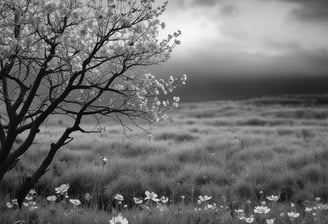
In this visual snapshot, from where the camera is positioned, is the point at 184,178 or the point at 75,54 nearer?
the point at 75,54

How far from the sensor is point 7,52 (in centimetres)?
460

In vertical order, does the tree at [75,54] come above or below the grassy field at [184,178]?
above

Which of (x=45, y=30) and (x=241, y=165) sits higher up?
(x=45, y=30)

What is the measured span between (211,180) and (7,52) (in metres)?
5.45

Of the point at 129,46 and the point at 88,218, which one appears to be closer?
the point at 88,218

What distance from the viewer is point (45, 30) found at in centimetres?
466

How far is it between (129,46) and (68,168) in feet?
19.2

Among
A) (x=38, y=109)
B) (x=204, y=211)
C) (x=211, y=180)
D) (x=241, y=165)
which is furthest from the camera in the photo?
(x=241, y=165)

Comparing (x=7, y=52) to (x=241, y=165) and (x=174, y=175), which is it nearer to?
(x=174, y=175)

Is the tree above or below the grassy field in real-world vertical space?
above

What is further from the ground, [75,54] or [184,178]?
[75,54]

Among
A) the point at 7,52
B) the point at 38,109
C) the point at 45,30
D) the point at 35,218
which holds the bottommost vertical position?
the point at 35,218

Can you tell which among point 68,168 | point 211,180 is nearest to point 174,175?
point 211,180

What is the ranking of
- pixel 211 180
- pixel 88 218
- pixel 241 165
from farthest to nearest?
pixel 241 165, pixel 211 180, pixel 88 218
